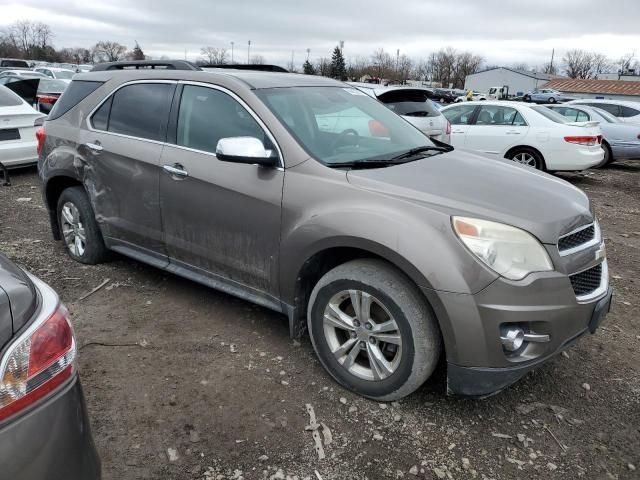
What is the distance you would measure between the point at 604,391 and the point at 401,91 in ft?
19.7

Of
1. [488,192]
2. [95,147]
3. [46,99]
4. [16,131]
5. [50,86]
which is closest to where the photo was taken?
[488,192]

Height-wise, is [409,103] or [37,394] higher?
[409,103]

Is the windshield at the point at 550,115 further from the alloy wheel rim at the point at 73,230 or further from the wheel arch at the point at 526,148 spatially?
the alloy wheel rim at the point at 73,230

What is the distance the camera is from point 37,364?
4.89ft

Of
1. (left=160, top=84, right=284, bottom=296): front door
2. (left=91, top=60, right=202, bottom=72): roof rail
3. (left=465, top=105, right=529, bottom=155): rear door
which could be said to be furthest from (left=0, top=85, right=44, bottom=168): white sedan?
(left=465, top=105, right=529, bottom=155): rear door

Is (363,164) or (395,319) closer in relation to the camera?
(395,319)

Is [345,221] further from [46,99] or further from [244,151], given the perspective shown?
[46,99]

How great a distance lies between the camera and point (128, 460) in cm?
244

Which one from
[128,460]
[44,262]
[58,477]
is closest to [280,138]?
[128,460]

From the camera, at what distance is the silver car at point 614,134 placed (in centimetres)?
1198

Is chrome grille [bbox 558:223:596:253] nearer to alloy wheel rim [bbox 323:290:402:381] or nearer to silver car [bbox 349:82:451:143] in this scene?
alloy wheel rim [bbox 323:290:402:381]

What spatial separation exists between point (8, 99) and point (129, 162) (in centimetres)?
546

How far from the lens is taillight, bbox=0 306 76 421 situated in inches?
55.2

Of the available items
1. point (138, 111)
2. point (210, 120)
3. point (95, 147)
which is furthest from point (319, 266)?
point (95, 147)
